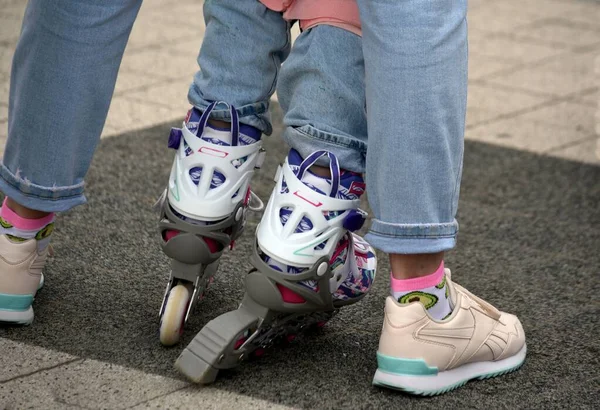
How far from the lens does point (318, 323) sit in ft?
4.89

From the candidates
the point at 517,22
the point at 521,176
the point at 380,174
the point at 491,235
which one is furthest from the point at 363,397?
the point at 517,22

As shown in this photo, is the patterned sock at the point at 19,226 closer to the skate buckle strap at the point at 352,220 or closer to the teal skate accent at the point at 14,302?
the teal skate accent at the point at 14,302

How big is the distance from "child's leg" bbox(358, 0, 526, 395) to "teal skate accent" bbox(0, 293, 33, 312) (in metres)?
0.54

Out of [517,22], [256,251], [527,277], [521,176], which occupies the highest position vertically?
[256,251]

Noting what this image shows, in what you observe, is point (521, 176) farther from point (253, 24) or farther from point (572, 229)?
point (253, 24)

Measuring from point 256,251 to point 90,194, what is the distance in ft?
2.61

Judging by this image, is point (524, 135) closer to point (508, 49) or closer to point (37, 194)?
point (508, 49)

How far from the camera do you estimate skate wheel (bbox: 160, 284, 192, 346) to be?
141 cm

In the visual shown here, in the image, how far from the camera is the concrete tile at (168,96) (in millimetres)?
2789

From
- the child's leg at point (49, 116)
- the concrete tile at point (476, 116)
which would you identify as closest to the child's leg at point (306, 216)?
the child's leg at point (49, 116)

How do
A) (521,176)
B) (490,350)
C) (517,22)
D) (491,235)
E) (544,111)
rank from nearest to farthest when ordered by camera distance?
(490,350), (491,235), (521,176), (544,111), (517,22)

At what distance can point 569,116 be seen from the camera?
2.96m

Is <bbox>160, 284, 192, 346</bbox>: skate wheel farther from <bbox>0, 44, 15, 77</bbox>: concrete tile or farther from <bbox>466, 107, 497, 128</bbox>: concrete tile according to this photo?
<bbox>0, 44, 15, 77</bbox>: concrete tile

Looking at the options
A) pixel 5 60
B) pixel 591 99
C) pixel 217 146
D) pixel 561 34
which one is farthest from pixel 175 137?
pixel 561 34
